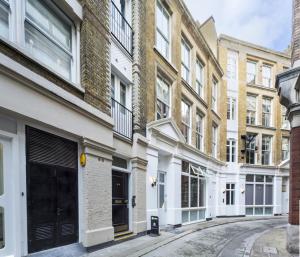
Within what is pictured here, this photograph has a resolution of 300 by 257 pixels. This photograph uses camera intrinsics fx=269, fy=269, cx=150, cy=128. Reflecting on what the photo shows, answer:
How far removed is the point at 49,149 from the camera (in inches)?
241

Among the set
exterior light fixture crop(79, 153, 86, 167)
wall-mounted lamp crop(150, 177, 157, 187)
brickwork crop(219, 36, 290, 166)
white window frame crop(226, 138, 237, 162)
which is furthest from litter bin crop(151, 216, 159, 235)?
brickwork crop(219, 36, 290, 166)

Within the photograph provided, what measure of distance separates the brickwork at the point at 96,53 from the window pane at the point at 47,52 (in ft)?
1.55

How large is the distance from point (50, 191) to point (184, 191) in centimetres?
998

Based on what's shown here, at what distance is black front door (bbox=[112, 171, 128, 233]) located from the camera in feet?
29.7

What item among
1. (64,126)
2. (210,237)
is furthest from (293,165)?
(64,126)

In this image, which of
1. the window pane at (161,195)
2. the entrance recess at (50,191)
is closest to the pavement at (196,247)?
the entrance recess at (50,191)

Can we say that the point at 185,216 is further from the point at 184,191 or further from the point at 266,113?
the point at 266,113

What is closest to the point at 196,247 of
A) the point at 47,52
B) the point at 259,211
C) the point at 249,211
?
the point at 47,52

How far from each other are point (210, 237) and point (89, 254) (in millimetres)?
6183

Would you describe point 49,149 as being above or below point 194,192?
above

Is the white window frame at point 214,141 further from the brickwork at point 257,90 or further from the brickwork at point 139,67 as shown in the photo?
the brickwork at point 139,67

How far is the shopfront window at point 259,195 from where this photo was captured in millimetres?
22797

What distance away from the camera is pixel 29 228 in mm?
5391

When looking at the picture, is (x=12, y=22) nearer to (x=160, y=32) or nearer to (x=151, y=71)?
(x=151, y=71)
